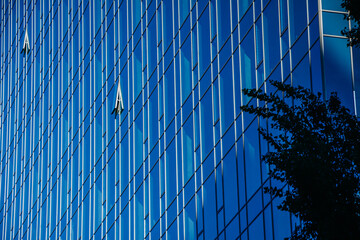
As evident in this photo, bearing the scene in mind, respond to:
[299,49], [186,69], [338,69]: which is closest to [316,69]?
[338,69]

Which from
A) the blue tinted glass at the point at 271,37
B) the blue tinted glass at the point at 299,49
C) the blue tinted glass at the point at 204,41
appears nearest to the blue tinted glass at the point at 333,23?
the blue tinted glass at the point at 299,49

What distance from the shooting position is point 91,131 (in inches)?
2611

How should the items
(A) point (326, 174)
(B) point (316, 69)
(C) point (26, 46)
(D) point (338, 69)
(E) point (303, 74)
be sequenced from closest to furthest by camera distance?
(A) point (326, 174), (D) point (338, 69), (B) point (316, 69), (E) point (303, 74), (C) point (26, 46)

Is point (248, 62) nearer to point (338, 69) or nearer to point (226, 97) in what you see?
point (226, 97)

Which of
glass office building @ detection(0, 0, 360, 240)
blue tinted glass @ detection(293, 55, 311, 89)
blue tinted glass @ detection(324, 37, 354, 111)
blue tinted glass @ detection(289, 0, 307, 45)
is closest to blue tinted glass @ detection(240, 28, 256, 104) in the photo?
glass office building @ detection(0, 0, 360, 240)

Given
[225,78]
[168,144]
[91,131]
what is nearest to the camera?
[225,78]

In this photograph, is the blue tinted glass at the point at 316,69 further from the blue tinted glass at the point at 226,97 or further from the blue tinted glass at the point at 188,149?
the blue tinted glass at the point at 188,149

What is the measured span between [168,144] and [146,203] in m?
4.00

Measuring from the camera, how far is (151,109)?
57.0 metres

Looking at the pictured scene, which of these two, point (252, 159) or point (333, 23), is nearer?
point (333, 23)

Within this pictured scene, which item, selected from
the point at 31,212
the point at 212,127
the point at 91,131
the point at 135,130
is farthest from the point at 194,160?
the point at 31,212

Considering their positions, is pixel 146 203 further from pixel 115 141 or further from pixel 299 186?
pixel 299 186

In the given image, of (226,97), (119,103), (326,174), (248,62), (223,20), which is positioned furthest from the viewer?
(119,103)

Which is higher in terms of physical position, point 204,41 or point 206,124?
point 204,41
